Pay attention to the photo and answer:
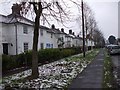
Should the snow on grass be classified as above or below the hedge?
below

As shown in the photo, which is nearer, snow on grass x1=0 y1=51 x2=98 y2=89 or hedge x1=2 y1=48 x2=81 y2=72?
snow on grass x1=0 y1=51 x2=98 y2=89

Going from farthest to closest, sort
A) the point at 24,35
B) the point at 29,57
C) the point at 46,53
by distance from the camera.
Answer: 1. the point at 24,35
2. the point at 46,53
3. the point at 29,57

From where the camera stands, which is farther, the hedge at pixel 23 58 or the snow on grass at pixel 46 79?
the hedge at pixel 23 58

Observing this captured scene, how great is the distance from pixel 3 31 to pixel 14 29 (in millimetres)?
1595

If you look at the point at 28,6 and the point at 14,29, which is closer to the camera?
the point at 28,6

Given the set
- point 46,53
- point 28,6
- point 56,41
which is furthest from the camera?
point 56,41

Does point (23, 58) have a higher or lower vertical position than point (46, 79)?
higher

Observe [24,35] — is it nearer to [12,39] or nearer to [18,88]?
[12,39]

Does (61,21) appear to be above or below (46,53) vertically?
above

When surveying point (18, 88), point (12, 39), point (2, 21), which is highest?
→ point (2, 21)

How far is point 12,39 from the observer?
113 feet

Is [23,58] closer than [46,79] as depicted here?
Answer: No

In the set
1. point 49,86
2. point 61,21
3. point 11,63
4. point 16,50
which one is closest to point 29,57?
point 11,63

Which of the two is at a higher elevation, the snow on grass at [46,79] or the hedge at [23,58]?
the hedge at [23,58]
